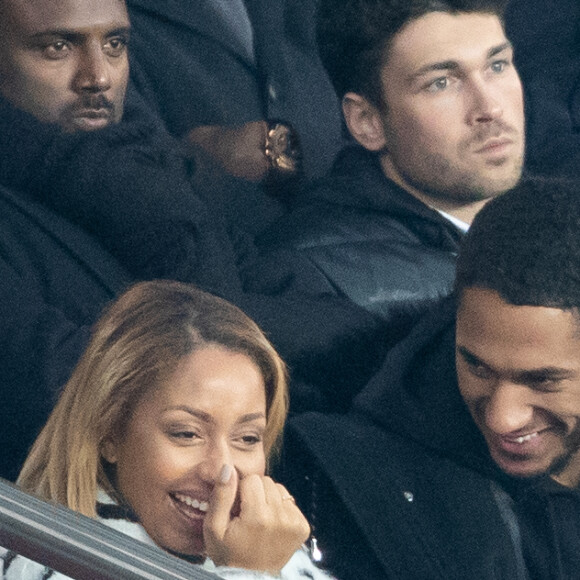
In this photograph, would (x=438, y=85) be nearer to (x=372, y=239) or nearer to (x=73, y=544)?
(x=372, y=239)

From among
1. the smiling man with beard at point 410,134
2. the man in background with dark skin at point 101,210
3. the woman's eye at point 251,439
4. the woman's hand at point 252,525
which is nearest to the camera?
the woman's hand at point 252,525

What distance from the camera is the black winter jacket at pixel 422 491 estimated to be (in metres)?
2.17

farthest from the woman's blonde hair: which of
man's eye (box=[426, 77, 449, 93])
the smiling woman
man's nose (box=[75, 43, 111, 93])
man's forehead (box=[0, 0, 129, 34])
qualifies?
man's eye (box=[426, 77, 449, 93])

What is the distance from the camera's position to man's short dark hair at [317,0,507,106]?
2541 mm

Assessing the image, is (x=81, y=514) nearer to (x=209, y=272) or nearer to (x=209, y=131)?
(x=209, y=272)

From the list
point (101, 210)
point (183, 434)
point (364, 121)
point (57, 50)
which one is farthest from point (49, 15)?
point (183, 434)

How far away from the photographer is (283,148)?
2572 mm

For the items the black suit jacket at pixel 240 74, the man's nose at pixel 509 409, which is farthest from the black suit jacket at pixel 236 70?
the man's nose at pixel 509 409

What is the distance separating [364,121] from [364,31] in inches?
6.4

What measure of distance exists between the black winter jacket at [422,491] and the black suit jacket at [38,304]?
1.23 feet

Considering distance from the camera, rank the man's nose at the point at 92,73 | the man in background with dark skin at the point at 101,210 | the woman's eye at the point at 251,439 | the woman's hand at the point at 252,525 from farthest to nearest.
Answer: the man's nose at the point at 92,73 → the man in background with dark skin at the point at 101,210 → the woman's eye at the point at 251,439 → the woman's hand at the point at 252,525

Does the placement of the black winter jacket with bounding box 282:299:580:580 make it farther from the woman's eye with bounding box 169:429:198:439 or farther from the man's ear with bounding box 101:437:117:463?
the man's ear with bounding box 101:437:117:463

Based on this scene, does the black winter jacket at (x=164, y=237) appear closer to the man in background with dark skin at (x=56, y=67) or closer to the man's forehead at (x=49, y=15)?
the man in background with dark skin at (x=56, y=67)

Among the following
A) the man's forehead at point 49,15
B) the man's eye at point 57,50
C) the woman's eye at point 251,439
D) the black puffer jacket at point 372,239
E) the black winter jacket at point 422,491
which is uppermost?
the man's forehead at point 49,15
